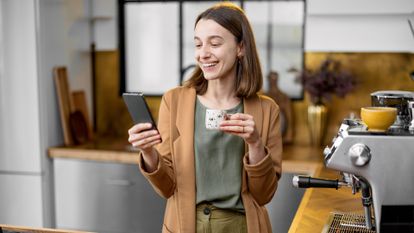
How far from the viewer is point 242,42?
178 centimetres

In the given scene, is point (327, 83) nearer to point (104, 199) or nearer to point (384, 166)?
point (104, 199)

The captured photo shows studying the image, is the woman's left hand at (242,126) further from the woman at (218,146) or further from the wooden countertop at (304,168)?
the wooden countertop at (304,168)

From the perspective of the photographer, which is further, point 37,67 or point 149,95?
point 149,95

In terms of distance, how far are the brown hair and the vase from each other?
1628 mm

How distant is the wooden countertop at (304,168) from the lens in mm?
1908

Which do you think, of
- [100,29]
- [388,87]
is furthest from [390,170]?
[100,29]

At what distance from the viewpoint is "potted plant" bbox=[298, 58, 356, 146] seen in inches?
130

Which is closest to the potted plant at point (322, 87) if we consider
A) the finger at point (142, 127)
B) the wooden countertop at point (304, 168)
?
the wooden countertop at point (304, 168)

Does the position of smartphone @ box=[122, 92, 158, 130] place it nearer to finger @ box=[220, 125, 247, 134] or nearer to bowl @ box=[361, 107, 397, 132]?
finger @ box=[220, 125, 247, 134]

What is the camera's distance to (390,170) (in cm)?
140

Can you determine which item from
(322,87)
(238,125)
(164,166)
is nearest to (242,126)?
(238,125)

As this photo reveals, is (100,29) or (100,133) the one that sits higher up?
(100,29)

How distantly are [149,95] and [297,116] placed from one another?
100 centimetres

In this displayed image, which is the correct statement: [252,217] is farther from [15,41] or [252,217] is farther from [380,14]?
[15,41]
